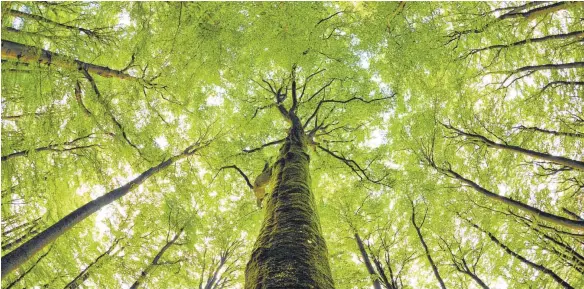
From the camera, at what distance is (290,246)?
8.16 feet

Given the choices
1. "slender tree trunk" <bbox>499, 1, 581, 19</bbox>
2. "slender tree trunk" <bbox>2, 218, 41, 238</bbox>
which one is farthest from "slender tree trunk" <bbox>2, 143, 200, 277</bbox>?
"slender tree trunk" <bbox>499, 1, 581, 19</bbox>

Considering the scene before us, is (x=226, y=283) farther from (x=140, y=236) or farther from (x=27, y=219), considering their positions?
(x=27, y=219)

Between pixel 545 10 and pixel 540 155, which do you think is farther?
pixel 540 155

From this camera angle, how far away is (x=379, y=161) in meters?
8.03

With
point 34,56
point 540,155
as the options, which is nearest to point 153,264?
point 34,56

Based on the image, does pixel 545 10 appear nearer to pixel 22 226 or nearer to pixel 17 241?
pixel 17 241

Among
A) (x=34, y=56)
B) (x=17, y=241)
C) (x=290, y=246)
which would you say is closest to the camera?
(x=290, y=246)

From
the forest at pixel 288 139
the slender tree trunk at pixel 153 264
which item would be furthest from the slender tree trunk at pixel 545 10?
the slender tree trunk at pixel 153 264

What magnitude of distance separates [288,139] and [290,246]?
3.45 m

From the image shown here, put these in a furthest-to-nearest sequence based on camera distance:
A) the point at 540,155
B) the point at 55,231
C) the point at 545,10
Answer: the point at 55,231 → the point at 540,155 → the point at 545,10

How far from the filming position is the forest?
3154 mm

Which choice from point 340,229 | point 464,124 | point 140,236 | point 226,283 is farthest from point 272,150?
point 464,124

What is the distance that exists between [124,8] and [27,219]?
362cm

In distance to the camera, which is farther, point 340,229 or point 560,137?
point 340,229
